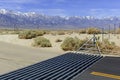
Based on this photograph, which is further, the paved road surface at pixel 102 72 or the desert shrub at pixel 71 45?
the desert shrub at pixel 71 45

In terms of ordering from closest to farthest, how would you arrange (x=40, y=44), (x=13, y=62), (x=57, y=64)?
(x=57, y=64)
(x=13, y=62)
(x=40, y=44)

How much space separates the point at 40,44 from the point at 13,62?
8590 mm

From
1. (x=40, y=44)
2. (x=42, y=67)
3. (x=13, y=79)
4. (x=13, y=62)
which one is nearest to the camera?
(x=13, y=79)

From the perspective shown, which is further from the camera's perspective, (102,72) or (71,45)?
(71,45)

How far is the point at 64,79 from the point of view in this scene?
8531mm

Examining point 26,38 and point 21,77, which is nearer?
point 21,77

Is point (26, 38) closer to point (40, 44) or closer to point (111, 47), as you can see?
point (40, 44)

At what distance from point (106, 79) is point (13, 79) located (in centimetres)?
298

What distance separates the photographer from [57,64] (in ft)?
36.6

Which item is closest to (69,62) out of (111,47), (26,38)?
(111,47)

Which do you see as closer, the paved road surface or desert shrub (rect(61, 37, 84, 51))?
the paved road surface

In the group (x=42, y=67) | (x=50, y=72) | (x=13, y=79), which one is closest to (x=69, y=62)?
(x=42, y=67)

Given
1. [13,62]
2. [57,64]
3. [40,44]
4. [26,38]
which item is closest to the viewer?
[57,64]

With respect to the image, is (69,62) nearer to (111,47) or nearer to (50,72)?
(50,72)
